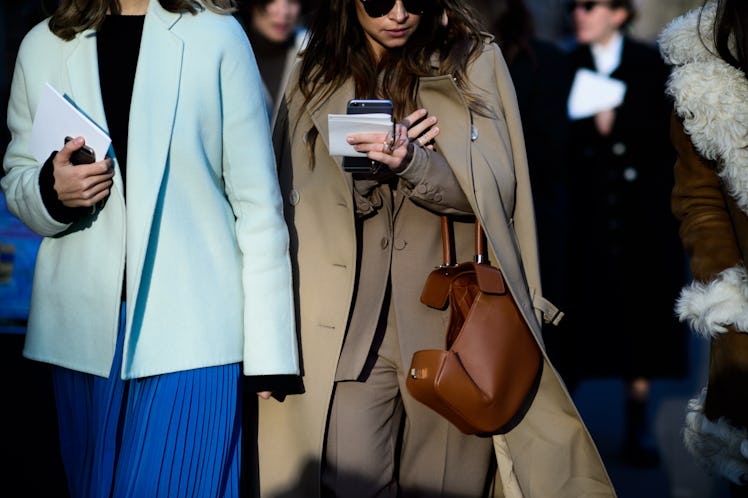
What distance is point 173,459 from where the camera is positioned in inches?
147

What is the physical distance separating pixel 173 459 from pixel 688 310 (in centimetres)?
154

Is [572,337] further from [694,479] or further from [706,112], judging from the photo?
[706,112]

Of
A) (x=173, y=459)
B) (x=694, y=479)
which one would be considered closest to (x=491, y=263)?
(x=173, y=459)

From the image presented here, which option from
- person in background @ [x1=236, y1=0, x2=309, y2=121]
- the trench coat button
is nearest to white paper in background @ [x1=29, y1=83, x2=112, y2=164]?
person in background @ [x1=236, y1=0, x2=309, y2=121]

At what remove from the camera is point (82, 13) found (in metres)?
3.84

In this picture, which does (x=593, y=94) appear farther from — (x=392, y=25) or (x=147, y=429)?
(x=147, y=429)

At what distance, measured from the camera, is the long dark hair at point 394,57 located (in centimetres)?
439

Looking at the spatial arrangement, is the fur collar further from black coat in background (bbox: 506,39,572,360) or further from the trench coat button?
the trench coat button

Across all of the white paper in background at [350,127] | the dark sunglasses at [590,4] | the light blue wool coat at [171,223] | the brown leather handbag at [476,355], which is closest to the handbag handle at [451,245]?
the brown leather handbag at [476,355]

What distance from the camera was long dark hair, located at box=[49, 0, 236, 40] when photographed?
3.81 metres

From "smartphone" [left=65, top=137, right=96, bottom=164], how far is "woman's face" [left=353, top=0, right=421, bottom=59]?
1106 millimetres

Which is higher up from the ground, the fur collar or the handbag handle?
the fur collar

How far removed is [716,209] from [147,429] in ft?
5.83

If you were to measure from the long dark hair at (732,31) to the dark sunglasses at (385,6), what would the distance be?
35.6 inches
